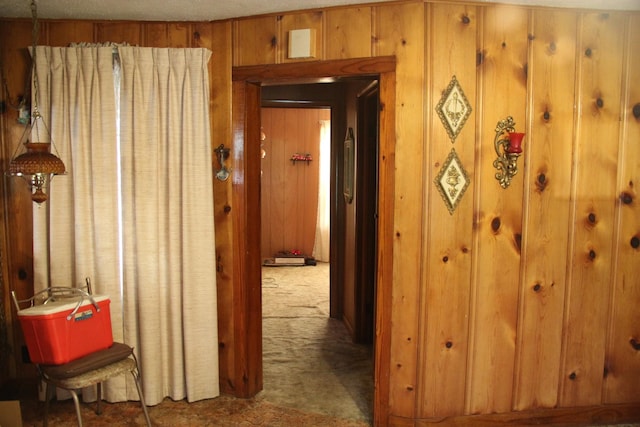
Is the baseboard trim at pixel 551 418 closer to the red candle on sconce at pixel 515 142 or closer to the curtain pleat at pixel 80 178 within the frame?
the red candle on sconce at pixel 515 142

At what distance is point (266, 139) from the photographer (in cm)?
704

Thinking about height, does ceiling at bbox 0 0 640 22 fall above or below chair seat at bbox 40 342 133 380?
above

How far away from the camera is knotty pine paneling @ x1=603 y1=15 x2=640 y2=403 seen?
258cm

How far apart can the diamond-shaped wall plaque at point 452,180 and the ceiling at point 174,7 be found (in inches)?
33.7

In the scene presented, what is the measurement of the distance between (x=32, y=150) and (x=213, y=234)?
102cm

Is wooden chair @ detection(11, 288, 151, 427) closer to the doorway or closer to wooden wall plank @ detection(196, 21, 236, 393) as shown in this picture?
wooden wall plank @ detection(196, 21, 236, 393)

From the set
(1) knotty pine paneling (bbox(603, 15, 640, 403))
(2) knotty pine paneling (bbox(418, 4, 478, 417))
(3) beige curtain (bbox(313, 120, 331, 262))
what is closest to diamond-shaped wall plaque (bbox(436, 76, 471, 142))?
(2) knotty pine paneling (bbox(418, 4, 478, 417))

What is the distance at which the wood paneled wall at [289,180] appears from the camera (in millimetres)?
7051

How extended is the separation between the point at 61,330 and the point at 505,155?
236 cm

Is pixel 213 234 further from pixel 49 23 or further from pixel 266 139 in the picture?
pixel 266 139

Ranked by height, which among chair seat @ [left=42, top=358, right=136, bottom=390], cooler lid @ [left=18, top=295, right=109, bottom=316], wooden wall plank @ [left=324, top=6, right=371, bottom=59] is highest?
wooden wall plank @ [left=324, top=6, right=371, bottom=59]

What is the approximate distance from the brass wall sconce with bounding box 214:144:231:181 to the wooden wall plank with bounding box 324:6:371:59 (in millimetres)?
804

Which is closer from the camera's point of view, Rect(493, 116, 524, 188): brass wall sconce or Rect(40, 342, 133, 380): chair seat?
Rect(40, 342, 133, 380): chair seat

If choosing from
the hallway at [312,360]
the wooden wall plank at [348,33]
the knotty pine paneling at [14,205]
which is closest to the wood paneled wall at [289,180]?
the hallway at [312,360]
